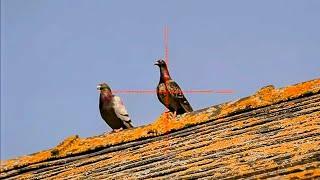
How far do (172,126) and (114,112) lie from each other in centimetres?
258

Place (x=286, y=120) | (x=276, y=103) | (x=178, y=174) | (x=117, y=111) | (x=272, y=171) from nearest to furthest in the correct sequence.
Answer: (x=272, y=171) → (x=178, y=174) → (x=286, y=120) → (x=276, y=103) → (x=117, y=111)

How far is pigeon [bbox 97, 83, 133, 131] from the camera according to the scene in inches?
403

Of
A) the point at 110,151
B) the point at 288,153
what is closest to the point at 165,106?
the point at 110,151

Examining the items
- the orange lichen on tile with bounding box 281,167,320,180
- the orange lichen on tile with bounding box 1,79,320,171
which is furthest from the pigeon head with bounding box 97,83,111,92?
the orange lichen on tile with bounding box 281,167,320,180

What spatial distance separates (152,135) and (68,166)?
912mm

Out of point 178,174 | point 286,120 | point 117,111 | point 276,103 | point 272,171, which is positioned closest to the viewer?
point 272,171

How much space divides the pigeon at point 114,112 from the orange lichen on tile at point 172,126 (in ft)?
5.64

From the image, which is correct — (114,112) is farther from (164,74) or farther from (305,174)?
(305,174)

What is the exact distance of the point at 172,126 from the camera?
7840 millimetres

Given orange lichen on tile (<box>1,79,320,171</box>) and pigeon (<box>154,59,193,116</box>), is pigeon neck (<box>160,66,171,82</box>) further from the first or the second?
orange lichen on tile (<box>1,79,320,171</box>)

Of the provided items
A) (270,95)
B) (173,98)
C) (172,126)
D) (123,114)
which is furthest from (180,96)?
(270,95)

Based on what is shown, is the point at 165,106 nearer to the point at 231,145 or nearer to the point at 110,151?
the point at 110,151

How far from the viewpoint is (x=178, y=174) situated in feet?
21.5

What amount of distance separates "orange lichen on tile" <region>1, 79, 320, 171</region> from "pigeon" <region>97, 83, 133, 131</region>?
172 centimetres
